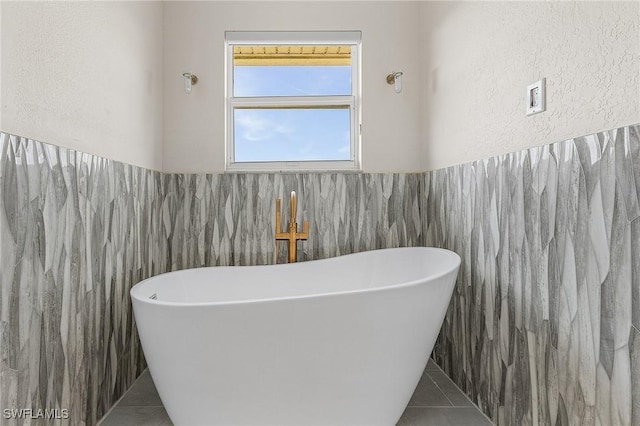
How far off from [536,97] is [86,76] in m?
1.76

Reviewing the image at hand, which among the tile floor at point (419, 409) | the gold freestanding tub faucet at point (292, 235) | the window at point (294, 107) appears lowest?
the tile floor at point (419, 409)

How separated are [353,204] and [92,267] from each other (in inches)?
58.4

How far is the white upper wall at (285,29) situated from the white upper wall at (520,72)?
5.5 inches

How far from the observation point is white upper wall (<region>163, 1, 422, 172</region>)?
7.89 ft

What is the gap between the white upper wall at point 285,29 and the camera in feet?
7.89

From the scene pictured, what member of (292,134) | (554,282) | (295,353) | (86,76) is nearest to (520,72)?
(554,282)

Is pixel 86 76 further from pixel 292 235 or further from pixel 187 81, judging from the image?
pixel 292 235

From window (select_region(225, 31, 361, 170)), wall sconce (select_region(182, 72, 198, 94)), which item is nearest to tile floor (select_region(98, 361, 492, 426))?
window (select_region(225, 31, 361, 170))

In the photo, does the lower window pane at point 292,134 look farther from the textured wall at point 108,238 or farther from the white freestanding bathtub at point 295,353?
the white freestanding bathtub at point 295,353

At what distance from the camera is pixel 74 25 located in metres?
1.43

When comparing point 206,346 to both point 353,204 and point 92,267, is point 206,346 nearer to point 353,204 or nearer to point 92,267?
point 92,267

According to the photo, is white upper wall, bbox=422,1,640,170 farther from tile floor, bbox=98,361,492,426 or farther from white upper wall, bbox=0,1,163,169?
white upper wall, bbox=0,1,163,169

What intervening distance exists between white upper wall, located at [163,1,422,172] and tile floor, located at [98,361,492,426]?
132 cm

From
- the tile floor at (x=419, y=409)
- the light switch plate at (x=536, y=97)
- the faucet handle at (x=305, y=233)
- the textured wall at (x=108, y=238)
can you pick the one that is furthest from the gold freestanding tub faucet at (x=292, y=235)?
the light switch plate at (x=536, y=97)
